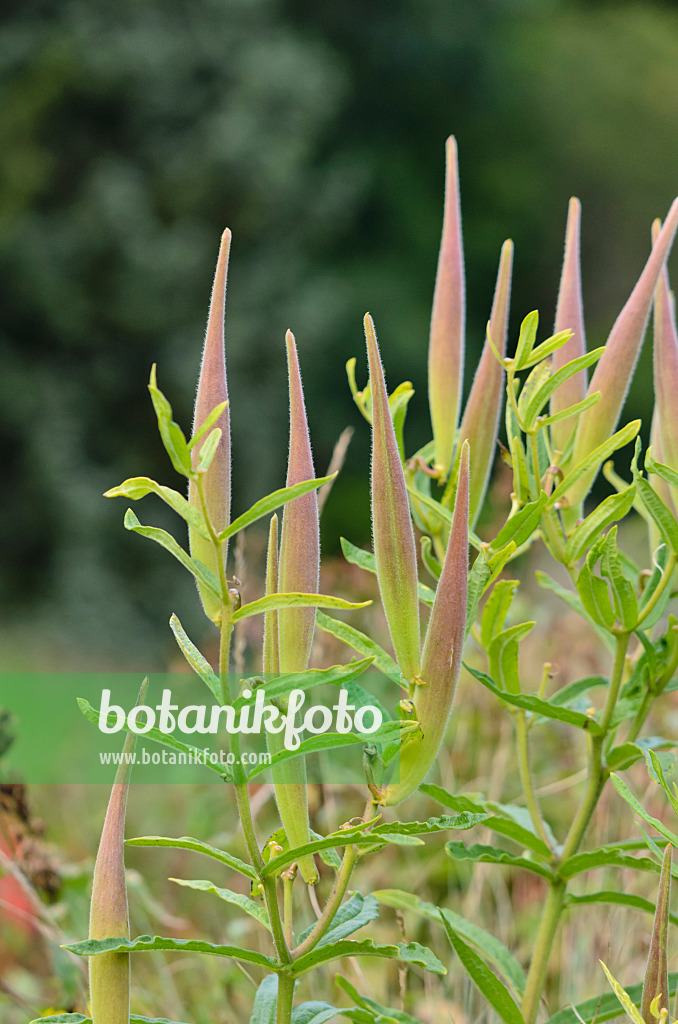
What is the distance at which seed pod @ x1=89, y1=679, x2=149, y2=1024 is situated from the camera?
0.45 meters

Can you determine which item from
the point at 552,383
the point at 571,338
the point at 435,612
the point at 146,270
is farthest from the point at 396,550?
the point at 146,270

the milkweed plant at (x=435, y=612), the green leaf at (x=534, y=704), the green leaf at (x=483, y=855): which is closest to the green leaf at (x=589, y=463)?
the milkweed plant at (x=435, y=612)

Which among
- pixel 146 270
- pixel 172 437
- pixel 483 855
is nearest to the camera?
pixel 172 437

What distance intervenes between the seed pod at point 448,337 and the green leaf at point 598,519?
11cm

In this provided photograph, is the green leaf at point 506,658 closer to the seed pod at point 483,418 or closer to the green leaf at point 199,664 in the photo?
the seed pod at point 483,418

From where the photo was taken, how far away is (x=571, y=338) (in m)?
0.61

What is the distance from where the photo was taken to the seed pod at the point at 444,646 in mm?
421

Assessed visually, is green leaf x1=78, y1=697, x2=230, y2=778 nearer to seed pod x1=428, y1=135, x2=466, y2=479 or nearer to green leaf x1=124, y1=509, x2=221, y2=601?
green leaf x1=124, y1=509, x2=221, y2=601

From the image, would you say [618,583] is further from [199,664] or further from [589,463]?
[199,664]

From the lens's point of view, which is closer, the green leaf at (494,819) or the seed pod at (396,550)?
the seed pod at (396,550)

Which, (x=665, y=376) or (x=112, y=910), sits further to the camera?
(x=665, y=376)

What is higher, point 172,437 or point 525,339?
point 525,339

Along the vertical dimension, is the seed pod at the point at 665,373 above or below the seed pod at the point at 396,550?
above

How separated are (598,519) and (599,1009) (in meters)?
0.31
